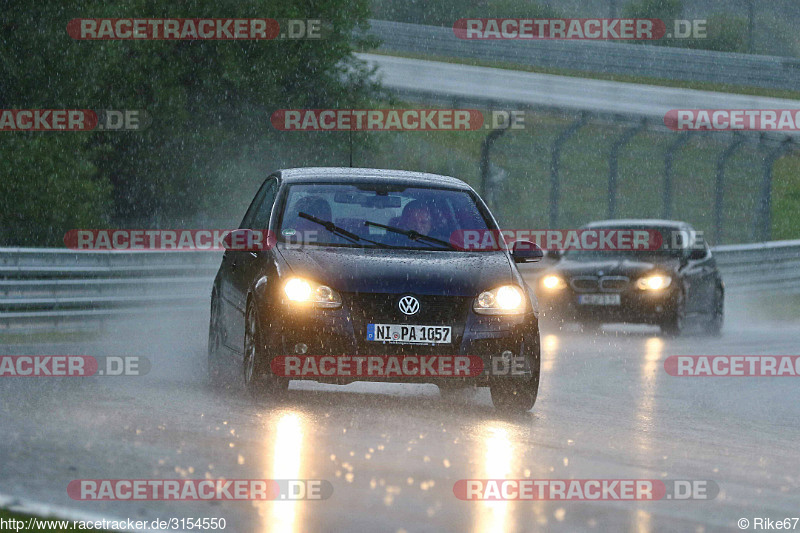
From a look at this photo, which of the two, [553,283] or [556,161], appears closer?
[553,283]

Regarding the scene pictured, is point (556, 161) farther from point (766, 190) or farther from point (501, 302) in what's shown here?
point (501, 302)

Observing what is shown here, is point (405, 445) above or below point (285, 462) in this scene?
above

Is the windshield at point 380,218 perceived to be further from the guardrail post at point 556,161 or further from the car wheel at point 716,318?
the guardrail post at point 556,161

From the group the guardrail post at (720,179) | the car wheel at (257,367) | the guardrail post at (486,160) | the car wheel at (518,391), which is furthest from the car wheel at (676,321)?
the car wheel at (257,367)

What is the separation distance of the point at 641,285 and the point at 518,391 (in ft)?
31.2

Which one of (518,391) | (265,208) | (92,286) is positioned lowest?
(518,391)

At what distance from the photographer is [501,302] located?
34.7 feet

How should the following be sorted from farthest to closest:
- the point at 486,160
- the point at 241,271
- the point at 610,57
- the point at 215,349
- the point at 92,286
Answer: the point at 610,57 → the point at 486,160 → the point at 92,286 → the point at 215,349 → the point at 241,271

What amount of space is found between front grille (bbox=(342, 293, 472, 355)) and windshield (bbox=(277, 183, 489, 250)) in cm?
90

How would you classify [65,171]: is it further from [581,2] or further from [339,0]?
[581,2]

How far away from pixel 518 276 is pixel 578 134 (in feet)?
124

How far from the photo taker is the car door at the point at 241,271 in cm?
1138

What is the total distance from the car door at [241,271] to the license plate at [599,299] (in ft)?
26.2

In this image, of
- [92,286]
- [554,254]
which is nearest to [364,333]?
[92,286]
